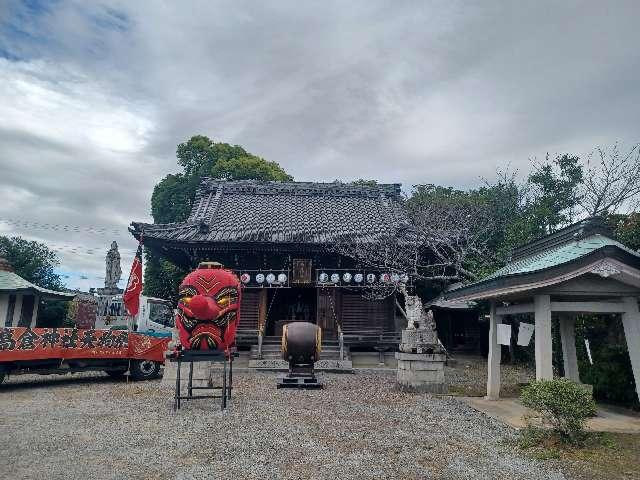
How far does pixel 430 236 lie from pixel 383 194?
8112 mm

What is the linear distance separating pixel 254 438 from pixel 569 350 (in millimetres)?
7798

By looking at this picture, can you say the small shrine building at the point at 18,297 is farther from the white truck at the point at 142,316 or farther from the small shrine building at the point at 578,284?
the small shrine building at the point at 578,284

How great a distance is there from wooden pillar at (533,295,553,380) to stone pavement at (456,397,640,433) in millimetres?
1044

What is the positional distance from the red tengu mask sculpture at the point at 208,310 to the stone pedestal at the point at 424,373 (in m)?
5.13

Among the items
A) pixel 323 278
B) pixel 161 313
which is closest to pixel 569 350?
pixel 323 278

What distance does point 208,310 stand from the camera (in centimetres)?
1008

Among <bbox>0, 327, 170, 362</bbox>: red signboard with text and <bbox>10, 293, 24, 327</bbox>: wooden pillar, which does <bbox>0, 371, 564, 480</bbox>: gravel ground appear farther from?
<bbox>10, 293, 24, 327</bbox>: wooden pillar

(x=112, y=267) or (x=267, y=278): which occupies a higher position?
(x=112, y=267)

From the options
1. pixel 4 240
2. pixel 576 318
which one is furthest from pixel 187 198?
pixel 576 318

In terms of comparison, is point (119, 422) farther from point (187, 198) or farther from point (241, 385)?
point (187, 198)

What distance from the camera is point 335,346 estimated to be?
18.8m

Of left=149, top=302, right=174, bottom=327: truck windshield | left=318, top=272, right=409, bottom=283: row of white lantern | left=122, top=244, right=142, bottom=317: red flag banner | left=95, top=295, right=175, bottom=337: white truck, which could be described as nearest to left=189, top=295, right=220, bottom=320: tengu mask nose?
left=122, top=244, right=142, bottom=317: red flag banner

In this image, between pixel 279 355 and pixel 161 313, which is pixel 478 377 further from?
pixel 161 313

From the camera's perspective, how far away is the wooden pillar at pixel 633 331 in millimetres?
8414
